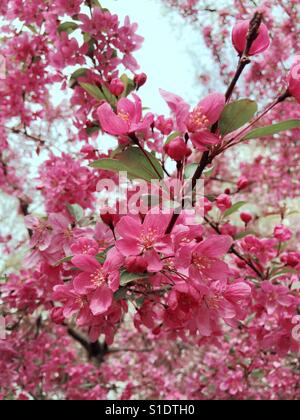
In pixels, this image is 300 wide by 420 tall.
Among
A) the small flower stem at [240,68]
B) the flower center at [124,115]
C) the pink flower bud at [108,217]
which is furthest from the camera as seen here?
the pink flower bud at [108,217]

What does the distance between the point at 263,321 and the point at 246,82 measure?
149 inches

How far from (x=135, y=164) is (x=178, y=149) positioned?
156 mm

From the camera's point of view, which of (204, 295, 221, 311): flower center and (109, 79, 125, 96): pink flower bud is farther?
(109, 79, 125, 96): pink flower bud

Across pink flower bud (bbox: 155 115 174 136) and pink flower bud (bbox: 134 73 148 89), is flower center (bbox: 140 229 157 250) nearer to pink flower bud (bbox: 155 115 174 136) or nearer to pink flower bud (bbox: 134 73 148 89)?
pink flower bud (bbox: 155 115 174 136)

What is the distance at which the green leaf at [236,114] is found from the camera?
92cm

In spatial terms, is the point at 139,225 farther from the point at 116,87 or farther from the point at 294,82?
the point at 116,87

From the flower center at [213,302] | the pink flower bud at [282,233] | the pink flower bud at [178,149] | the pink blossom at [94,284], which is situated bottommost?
the flower center at [213,302]

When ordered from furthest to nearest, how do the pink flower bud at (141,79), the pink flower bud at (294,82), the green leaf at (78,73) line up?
the green leaf at (78,73), the pink flower bud at (141,79), the pink flower bud at (294,82)

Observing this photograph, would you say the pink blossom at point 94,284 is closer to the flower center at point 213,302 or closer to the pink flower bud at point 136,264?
the pink flower bud at point 136,264

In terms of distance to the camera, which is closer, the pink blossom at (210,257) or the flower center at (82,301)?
the pink blossom at (210,257)

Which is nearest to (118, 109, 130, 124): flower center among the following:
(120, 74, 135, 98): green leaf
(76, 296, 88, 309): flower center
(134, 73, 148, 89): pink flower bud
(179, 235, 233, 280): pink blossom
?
(179, 235, 233, 280): pink blossom

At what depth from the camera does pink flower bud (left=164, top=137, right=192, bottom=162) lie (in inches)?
36.1

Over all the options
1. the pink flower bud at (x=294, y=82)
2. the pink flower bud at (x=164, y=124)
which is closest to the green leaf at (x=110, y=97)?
the pink flower bud at (x=164, y=124)
